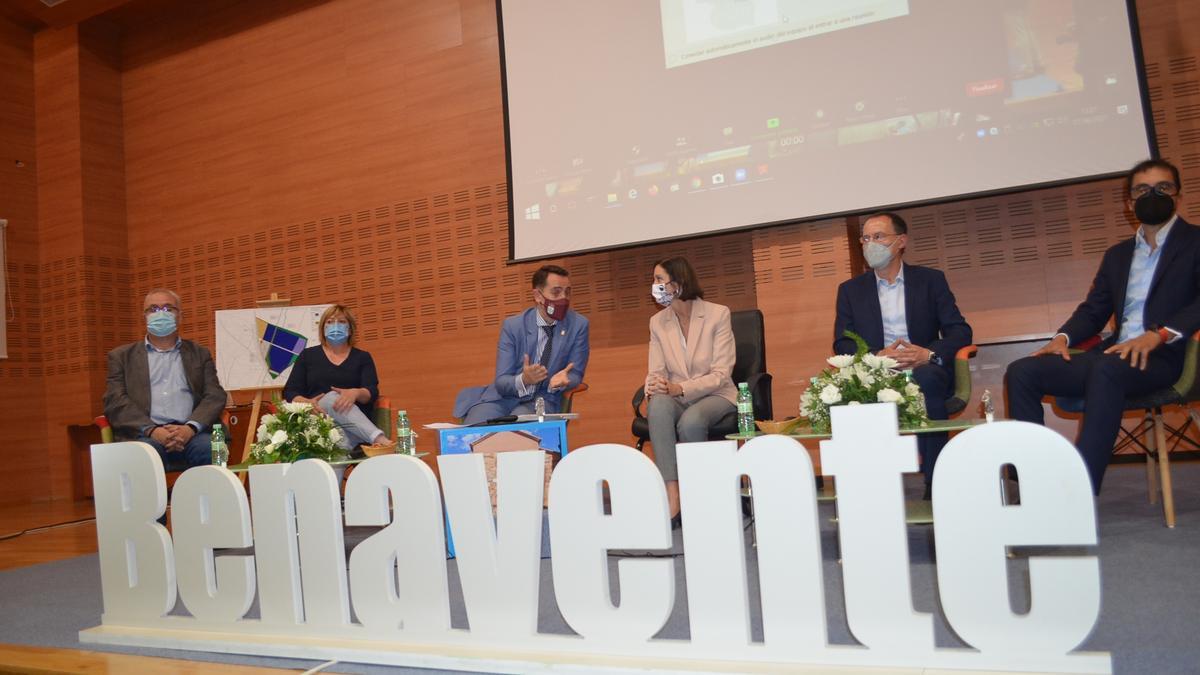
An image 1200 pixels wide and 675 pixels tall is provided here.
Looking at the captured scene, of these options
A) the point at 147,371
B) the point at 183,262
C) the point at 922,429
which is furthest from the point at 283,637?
the point at 183,262

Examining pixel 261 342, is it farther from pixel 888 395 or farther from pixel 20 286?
pixel 888 395

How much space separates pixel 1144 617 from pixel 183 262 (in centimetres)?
861

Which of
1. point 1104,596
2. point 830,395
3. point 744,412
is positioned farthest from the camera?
point 744,412

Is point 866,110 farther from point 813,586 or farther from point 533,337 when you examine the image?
point 813,586

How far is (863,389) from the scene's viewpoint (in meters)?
3.17

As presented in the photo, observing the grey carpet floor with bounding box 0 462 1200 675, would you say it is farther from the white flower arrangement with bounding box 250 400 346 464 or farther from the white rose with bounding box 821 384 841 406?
the white flower arrangement with bounding box 250 400 346 464

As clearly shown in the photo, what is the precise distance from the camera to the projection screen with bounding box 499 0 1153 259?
4914 millimetres

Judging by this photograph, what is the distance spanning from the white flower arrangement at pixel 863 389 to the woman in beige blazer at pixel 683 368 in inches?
35.9

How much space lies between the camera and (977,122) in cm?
508

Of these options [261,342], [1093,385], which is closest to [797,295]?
[1093,385]

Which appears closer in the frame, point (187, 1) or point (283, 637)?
point (283, 637)

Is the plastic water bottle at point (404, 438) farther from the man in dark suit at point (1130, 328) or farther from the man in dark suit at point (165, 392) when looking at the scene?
the man in dark suit at point (1130, 328)

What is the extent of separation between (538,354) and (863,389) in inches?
83.7

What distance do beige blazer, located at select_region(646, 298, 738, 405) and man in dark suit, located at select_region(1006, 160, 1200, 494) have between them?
1.28 meters
